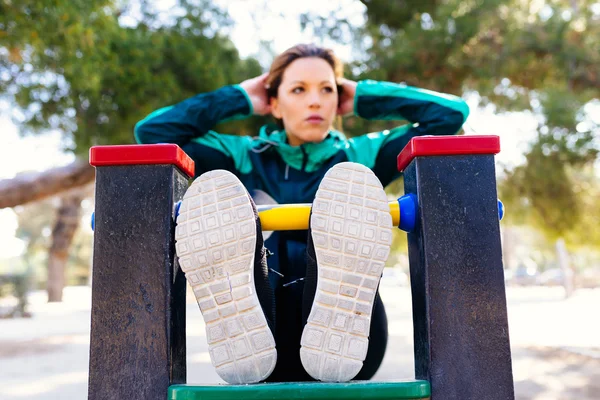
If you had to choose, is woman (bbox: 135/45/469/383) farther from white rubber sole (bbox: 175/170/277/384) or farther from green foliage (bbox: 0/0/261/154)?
green foliage (bbox: 0/0/261/154)

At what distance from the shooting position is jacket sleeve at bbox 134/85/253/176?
1.65 m

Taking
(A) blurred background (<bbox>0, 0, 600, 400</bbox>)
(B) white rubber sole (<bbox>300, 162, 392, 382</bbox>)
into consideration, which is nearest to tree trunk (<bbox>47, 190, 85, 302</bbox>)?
(A) blurred background (<bbox>0, 0, 600, 400</bbox>)

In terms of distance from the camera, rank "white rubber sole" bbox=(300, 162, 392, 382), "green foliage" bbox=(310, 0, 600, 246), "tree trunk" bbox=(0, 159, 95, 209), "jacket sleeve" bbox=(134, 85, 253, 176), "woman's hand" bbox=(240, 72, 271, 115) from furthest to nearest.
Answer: "tree trunk" bbox=(0, 159, 95, 209) < "green foliage" bbox=(310, 0, 600, 246) < "woman's hand" bbox=(240, 72, 271, 115) < "jacket sleeve" bbox=(134, 85, 253, 176) < "white rubber sole" bbox=(300, 162, 392, 382)

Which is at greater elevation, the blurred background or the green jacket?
the blurred background

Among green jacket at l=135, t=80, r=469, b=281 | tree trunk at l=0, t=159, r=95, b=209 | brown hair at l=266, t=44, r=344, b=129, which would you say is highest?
tree trunk at l=0, t=159, r=95, b=209

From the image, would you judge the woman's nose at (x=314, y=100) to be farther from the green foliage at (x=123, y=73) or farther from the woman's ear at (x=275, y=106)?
the green foliage at (x=123, y=73)

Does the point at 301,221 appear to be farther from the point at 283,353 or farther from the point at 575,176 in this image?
the point at 575,176

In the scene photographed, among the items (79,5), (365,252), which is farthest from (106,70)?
(365,252)

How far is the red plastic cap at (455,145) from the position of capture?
1050 millimetres

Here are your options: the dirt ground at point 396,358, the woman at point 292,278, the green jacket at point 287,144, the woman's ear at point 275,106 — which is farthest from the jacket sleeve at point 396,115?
the dirt ground at point 396,358

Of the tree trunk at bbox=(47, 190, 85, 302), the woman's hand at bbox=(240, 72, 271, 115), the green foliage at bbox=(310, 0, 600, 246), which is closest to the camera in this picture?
the woman's hand at bbox=(240, 72, 271, 115)

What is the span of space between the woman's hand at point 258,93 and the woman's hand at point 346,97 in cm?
25

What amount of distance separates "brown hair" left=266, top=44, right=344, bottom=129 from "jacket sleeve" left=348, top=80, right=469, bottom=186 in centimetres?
17

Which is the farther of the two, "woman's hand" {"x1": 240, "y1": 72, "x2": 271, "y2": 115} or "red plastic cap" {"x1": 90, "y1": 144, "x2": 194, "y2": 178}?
"woman's hand" {"x1": 240, "y1": 72, "x2": 271, "y2": 115}
